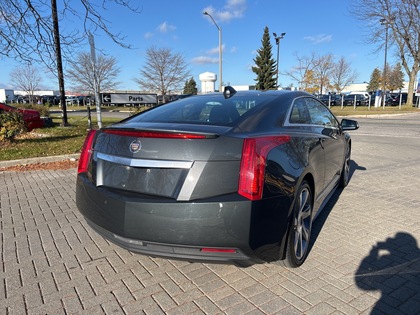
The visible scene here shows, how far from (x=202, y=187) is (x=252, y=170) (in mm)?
370

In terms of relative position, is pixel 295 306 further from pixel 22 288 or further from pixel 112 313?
pixel 22 288

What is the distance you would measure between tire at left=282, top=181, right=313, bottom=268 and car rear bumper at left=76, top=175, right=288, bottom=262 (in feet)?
0.76

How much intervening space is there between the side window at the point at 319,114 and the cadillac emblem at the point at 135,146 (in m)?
2.19

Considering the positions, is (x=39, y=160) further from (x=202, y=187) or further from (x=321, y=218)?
(x=202, y=187)

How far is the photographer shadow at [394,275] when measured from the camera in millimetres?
2367

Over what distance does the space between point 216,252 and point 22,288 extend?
1.69 metres

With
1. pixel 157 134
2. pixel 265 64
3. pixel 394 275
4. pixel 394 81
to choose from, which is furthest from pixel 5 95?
pixel 394 81

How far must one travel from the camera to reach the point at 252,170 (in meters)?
2.19

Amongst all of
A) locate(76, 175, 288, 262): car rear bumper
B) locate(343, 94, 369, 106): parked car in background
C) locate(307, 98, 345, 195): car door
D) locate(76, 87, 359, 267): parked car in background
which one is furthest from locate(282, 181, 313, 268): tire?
locate(343, 94, 369, 106): parked car in background

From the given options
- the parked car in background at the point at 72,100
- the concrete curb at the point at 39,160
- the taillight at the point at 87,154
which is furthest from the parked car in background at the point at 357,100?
the parked car in background at the point at 72,100

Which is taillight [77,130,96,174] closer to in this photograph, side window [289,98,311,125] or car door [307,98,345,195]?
side window [289,98,311,125]

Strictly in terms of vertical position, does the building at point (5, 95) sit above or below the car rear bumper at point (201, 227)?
above

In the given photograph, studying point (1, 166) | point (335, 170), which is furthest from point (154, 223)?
point (1, 166)

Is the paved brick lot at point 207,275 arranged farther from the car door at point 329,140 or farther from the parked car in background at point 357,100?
the parked car in background at point 357,100
